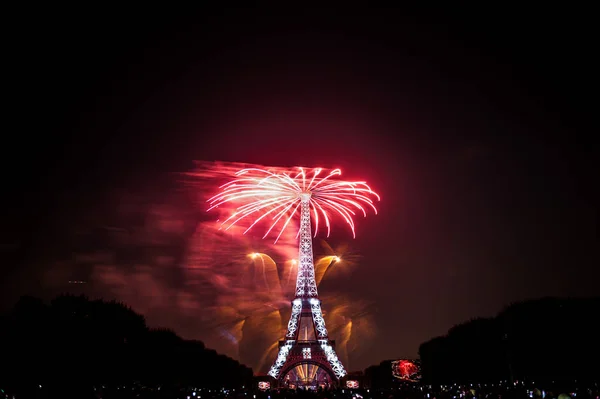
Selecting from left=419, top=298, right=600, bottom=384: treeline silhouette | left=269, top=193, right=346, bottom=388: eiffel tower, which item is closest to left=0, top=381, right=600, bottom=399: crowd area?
left=419, top=298, right=600, bottom=384: treeline silhouette

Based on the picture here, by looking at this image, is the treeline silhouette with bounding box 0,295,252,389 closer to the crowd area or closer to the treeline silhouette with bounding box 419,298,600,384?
the crowd area

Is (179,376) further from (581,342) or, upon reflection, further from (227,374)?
(581,342)

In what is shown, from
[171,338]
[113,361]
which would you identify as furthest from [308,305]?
[113,361]

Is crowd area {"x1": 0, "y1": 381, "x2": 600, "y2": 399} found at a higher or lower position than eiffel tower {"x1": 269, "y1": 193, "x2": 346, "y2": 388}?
lower

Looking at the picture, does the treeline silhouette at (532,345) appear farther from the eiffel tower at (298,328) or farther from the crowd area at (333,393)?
the eiffel tower at (298,328)

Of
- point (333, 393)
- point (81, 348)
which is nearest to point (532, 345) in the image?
point (333, 393)

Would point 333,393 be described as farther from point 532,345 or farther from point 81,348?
point 532,345

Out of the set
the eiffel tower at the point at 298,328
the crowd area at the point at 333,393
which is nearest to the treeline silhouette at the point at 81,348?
the crowd area at the point at 333,393
